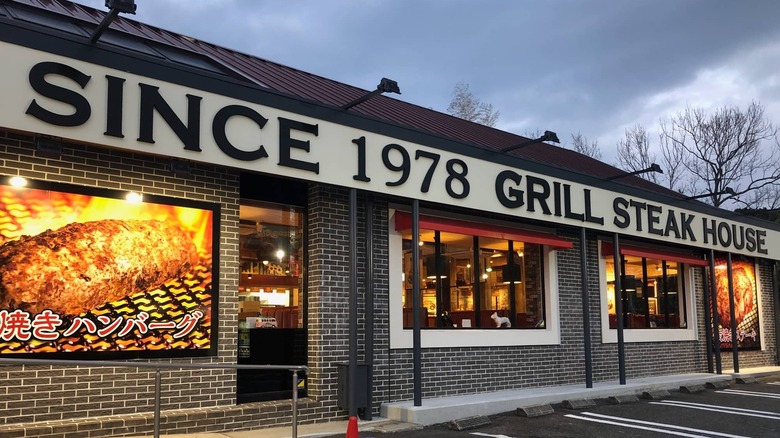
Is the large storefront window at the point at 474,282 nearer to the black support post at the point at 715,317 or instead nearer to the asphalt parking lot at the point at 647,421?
the asphalt parking lot at the point at 647,421

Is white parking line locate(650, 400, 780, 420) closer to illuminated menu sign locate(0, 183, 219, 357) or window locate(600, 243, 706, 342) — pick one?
window locate(600, 243, 706, 342)

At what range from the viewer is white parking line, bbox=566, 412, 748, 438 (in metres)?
8.41

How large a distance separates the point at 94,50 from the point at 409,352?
5847 mm

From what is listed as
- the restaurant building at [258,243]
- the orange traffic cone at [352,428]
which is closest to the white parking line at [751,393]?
the restaurant building at [258,243]

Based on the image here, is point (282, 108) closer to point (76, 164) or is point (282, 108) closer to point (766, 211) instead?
point (76, 164)

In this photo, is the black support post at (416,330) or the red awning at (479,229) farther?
the red awning at (479,229)

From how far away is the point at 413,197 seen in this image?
9.44m

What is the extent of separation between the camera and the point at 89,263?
7230mm

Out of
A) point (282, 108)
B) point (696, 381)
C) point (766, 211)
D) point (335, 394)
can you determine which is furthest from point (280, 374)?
point (766, 211)

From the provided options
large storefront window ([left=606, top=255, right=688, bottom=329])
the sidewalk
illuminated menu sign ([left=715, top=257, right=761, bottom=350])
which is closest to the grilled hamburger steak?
the sidewalk

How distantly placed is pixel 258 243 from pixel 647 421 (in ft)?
19.8

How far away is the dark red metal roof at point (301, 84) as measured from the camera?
31.8 ft

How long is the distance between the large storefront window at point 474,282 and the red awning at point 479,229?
32cm

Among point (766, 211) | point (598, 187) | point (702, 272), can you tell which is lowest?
point (702, 272)
